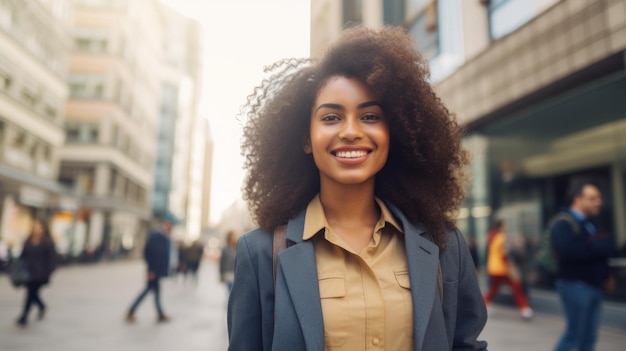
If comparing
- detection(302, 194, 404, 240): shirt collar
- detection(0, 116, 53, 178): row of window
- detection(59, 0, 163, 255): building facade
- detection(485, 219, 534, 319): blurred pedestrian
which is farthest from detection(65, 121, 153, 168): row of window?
detection(302, 194, 404, 240): shirt collar

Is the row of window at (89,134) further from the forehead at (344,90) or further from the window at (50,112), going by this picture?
the forehead at (344,90)

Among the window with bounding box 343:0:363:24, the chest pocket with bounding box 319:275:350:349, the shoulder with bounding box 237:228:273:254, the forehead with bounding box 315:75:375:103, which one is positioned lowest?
the chest pocket with bounding box 319:275:350:349

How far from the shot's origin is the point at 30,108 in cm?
2670

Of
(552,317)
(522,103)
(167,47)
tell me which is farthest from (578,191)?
(167,47)

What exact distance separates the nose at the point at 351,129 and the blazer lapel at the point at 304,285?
0.41 metres

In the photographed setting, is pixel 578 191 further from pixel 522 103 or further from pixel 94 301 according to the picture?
pixel 94 301

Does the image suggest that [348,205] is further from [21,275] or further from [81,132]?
[81,132]

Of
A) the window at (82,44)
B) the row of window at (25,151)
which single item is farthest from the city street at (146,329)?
the window at (82,44)

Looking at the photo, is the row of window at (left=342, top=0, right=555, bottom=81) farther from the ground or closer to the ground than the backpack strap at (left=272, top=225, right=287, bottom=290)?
farther from the ground

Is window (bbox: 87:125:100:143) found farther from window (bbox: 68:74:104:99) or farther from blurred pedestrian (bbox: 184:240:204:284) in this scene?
blurred pedestrian (bbox: 184:240:204:284)

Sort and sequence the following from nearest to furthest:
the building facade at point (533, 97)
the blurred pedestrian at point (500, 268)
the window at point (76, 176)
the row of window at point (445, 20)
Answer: the building facade at point (533, 97) < the blurred pedestrian at point (500, 268) < the row of window at point (445, 20) < the window at point (76, 176)

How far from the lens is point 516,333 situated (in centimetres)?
784

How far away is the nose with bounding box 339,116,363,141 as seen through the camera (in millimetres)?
1833

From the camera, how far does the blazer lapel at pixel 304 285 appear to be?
1610 mm
